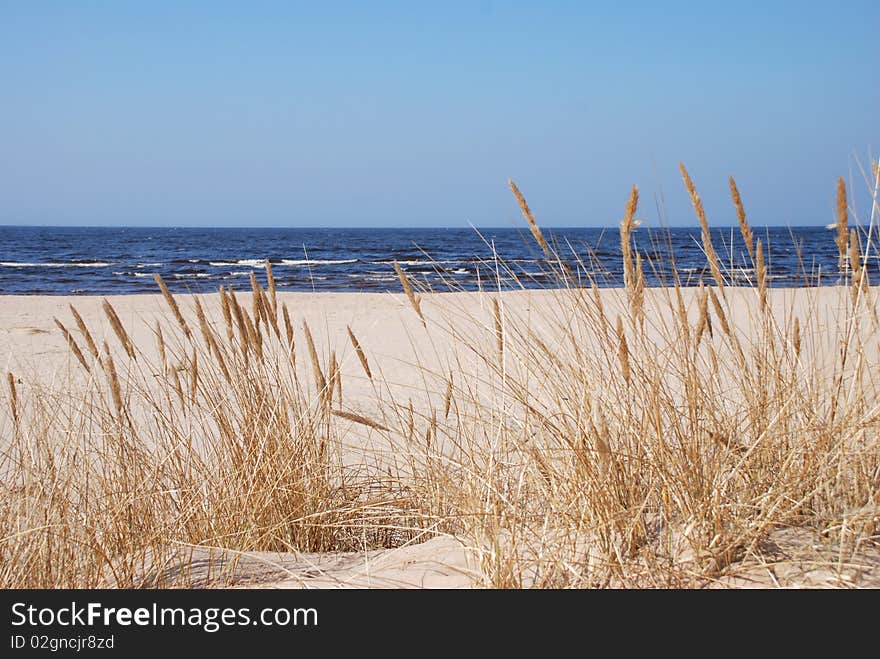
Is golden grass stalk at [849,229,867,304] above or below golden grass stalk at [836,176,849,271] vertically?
below

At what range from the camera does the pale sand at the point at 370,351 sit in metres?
1.74

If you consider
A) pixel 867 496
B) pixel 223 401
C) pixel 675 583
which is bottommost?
pixel 675 583

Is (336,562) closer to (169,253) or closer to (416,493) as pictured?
(416,493)

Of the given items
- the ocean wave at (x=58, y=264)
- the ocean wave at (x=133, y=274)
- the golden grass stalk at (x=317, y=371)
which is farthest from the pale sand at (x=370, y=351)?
the ocean wave at (x=58, y=264)

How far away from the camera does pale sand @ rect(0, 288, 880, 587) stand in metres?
1.74

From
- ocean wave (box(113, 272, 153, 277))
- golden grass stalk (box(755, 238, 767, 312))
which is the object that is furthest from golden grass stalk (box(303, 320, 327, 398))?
ocean wave (box(113, 272, 153, 277))

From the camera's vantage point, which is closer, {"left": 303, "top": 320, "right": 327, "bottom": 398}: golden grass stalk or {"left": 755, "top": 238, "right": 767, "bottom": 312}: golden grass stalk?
{"left": 755, "top": 238, "right": 767, "bottom": 312}: golden grass stalk

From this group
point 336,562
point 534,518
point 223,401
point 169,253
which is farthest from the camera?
point 169,253

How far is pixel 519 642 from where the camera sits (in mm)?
1394

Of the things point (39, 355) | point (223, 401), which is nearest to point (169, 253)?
point (39, 355)

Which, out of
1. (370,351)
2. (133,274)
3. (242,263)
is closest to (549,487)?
(370,351)

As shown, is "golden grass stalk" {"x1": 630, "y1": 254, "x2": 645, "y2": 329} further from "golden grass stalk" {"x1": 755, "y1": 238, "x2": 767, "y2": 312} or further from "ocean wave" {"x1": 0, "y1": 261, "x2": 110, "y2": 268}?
"ocean wave" {"x1": 0, "y1": 261, "x2": 110, "y2": 268}

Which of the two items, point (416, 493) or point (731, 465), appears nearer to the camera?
point (731, 465)

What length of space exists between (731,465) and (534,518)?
497 mm
